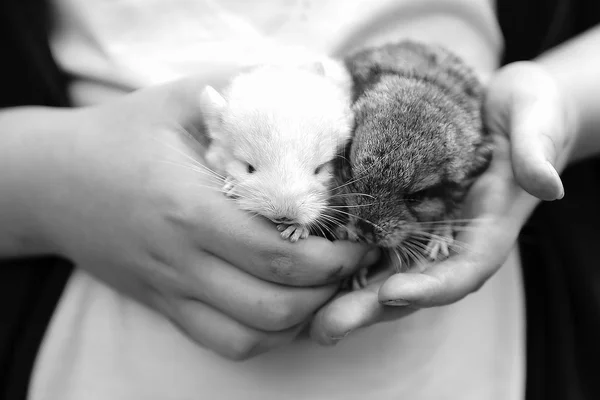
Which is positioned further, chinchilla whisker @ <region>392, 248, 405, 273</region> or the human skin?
chinchilla whisker @ <region>392, 248, 405, 273</region>

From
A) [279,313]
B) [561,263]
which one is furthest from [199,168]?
[561,263]

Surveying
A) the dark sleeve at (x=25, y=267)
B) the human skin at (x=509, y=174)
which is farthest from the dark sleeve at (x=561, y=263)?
the dark sleeve at (x=25, y=267)

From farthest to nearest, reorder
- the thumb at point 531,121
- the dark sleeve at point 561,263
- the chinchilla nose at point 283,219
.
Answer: the dark sleeve at point 561,263, the chinchilla nose at point 283,219, the thumb at point 531,121

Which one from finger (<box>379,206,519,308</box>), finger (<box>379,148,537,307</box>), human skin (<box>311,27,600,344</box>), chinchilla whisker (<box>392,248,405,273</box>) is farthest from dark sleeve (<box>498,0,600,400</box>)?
chinchilla whisker (<box>392,248,405,273</box>)

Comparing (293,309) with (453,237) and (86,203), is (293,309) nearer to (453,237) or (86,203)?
(453,237)

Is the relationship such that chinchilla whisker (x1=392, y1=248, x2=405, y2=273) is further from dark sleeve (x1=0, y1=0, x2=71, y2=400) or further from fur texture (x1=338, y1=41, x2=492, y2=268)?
dark sleeve (x1=0, y1=0, x2=71, y2=400)

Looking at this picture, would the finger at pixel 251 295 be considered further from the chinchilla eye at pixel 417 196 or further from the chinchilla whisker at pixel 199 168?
the chinchilla eye at pixel 417 196

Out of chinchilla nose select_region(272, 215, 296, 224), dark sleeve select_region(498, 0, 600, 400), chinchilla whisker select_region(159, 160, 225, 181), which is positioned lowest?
dark sleeve select_region(498, 0, 600, 400)
